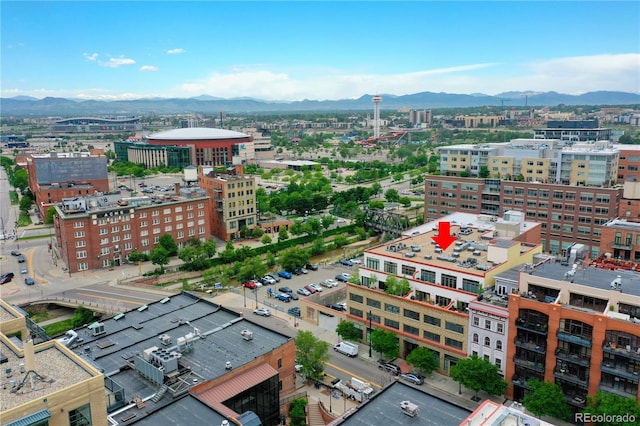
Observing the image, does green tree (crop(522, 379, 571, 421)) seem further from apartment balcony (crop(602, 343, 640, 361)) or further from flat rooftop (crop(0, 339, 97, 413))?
flat rooftop (crop(0, 339, 97, 413))

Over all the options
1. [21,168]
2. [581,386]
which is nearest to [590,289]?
[581,386]

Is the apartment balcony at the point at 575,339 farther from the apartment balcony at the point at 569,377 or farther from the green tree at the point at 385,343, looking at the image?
the green tree at the point at 385,343

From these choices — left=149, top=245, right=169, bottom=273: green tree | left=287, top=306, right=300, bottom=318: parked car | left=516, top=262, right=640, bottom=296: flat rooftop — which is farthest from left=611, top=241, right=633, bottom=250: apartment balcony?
left=149, top=245, right=169, bottom=273: green tree

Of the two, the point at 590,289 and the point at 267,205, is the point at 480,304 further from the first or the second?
the point at 267,205

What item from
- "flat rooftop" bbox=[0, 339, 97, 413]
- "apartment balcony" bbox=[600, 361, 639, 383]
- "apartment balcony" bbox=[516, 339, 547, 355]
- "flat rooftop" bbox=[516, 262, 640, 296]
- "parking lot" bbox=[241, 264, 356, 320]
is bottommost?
"parking lot" bbox=[241, 264, 356, 320]

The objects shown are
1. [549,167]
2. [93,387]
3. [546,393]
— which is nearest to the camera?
[93,387]

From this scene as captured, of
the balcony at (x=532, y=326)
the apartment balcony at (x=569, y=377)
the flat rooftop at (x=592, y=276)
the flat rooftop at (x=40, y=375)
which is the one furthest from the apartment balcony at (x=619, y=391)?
the flat rooftop at (x=40, y=375)

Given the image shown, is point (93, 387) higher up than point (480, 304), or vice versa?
point (93, 387)
